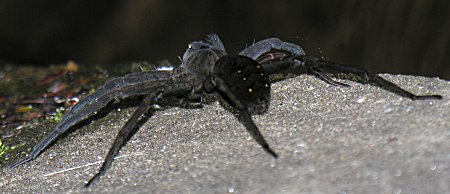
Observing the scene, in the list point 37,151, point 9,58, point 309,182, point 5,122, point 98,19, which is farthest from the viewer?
point 9,58

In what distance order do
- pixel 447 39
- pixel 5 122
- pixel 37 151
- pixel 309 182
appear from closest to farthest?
pixel 309 182 → pixel 37 151 → pixel 447 39 → pixel 5 122

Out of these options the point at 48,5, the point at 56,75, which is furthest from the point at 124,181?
the point at 48,5

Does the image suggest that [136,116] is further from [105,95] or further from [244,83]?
[244,83]

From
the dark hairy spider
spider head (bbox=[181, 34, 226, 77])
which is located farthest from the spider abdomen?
spider head (bbox=[181, 34, 226, 77])

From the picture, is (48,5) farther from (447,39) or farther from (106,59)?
(447,39)

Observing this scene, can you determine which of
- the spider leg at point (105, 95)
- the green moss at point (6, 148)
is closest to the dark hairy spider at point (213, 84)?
the spider leg at point (105, 95)

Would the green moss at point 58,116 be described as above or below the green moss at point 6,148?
above

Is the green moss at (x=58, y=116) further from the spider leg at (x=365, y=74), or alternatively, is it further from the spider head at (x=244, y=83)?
the spider leg at (x=365, y=74)

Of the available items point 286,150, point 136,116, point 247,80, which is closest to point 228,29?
point 247,80
